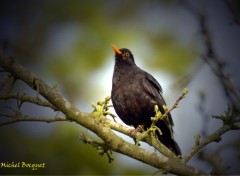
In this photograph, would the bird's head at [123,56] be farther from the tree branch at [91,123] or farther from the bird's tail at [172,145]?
the tree branch at [91,123]

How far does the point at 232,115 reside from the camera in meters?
3.31

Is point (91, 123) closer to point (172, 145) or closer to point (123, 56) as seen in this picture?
point (172, 145)

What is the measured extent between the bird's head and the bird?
17.3 inches

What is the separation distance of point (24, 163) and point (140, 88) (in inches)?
75.4

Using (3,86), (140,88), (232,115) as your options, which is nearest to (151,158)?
(232,115)

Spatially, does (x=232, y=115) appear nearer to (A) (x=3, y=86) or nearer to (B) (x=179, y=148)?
(B) (x=179, y=148)

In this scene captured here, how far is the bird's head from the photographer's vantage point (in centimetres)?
589

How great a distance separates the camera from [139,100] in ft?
16.7

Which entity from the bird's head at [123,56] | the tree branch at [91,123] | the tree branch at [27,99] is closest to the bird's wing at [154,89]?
the bird's head at [123,56]

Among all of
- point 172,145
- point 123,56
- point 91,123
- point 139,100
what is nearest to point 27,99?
point 91,123

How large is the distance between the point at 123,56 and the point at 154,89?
949 millimetres

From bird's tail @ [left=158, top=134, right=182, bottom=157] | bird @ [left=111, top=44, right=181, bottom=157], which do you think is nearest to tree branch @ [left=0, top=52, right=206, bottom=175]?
bird's tail @ [left=158, top=134, right=182, bottom=157]

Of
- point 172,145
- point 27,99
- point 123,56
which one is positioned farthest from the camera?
point 123,56

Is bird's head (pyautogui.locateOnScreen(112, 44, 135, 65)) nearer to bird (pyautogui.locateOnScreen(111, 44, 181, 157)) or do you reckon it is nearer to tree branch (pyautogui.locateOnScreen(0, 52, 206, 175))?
bird (pyautogui.locateOnScreen(111, 44, 181, 157))
